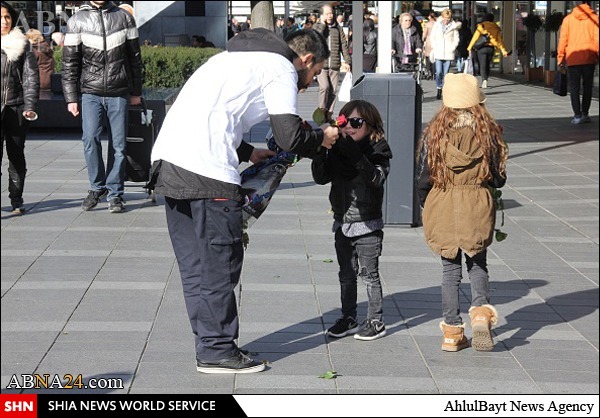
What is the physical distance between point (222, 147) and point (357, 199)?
1099 mm

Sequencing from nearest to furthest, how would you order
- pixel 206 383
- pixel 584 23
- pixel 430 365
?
pixel 206 383 < pixel 430 365 < pixel 584 23

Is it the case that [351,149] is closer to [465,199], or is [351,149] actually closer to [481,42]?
[465,199]

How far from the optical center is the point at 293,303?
666 cm

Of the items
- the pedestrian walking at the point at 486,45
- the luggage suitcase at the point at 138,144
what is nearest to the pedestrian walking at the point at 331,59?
Result: the luggage suitcase at the point at 138,144

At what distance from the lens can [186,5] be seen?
115 ft

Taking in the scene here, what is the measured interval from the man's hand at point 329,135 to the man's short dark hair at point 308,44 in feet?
1.05

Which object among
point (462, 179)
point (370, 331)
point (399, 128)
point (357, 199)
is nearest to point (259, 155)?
point (357, 199)

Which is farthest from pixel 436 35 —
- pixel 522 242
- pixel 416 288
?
pixel 416 288

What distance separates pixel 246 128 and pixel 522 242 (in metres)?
4.12

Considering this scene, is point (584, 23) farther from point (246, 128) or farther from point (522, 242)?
point (246, 128)

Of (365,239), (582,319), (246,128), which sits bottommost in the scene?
(582,319)

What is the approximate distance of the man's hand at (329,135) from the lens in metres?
5.18

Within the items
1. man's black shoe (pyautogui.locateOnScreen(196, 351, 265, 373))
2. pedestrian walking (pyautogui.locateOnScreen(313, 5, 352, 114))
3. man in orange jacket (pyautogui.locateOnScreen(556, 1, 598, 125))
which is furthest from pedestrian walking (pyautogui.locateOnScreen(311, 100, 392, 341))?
man in orange jacket (pyautogui.locateOnScreen(556, 1, 598, 125))

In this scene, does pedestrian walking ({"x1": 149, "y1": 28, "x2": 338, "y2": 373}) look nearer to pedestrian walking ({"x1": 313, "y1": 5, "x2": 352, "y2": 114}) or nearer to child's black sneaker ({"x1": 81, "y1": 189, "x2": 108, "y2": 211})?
child's black sneaker ({"x1": 81, "y1": 189, "x2": 108, "y2": 211})
